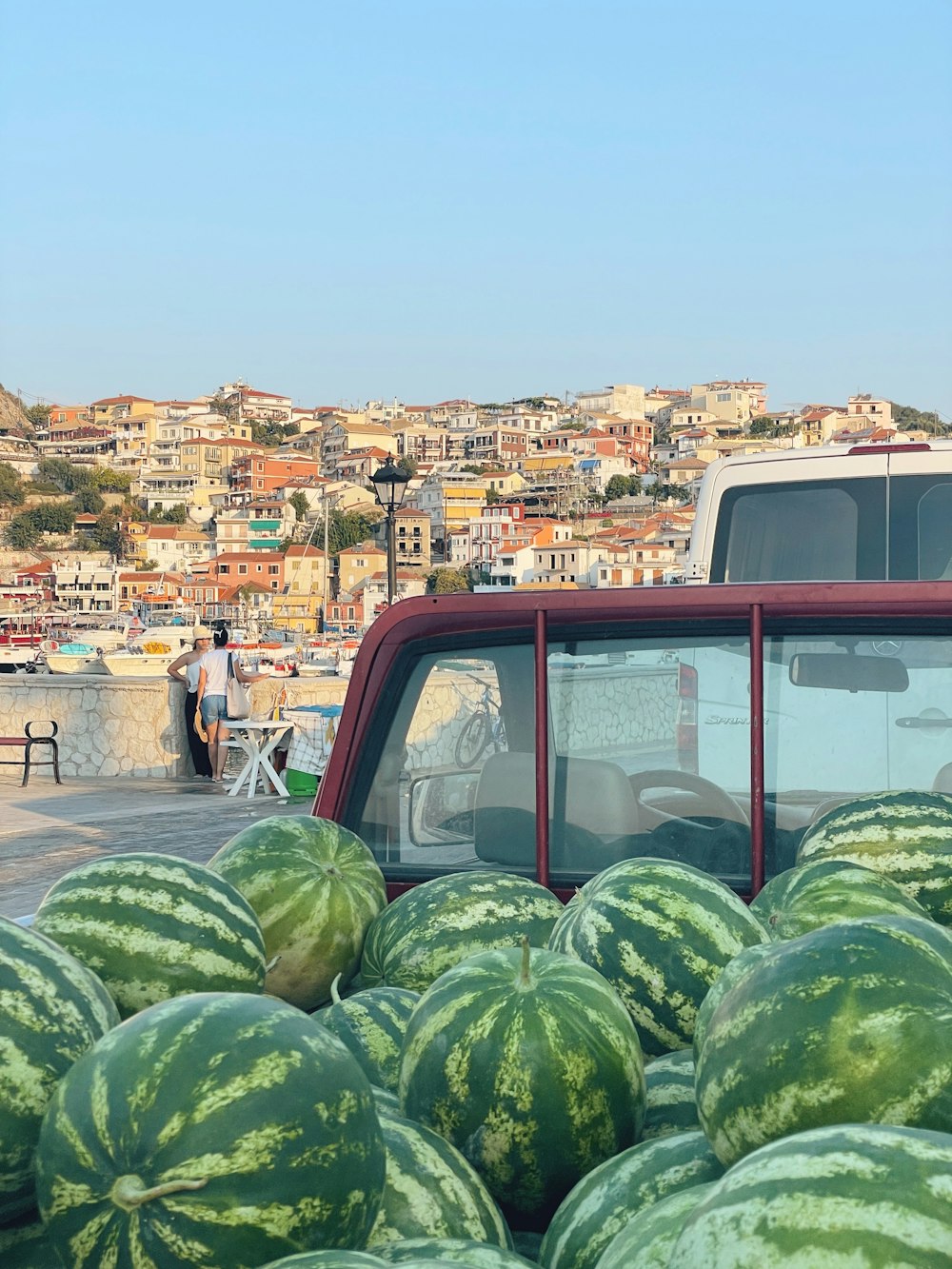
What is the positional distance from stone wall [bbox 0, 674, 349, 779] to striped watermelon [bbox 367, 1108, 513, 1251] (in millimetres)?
14848

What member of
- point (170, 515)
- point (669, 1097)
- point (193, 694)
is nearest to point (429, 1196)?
→ point (669, 1097)

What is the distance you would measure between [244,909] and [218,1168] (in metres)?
0.83

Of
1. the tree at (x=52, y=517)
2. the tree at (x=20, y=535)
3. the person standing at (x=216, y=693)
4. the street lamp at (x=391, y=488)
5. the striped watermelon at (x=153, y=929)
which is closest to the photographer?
the striped watermelon at (x=153, y=929)

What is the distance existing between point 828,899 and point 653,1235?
0.86 m

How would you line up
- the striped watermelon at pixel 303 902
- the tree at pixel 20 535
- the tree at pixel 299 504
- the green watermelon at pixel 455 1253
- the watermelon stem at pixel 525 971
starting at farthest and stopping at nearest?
the tree at pixel 299 504 < the tree at pixel 20 535 < the striped watermelon at pixel 303 902 < the watermelon stem at pixel 525 971 < the green watermelon at pixel 455 1253

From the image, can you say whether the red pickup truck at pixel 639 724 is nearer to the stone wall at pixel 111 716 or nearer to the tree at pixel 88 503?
the stone wall at pixel 111 716

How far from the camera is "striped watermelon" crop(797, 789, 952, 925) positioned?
2.31 m

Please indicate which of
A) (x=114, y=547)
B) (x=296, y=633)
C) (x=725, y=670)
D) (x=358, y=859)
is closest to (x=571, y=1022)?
(x=358, y=859)

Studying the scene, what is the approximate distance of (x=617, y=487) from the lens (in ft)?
623

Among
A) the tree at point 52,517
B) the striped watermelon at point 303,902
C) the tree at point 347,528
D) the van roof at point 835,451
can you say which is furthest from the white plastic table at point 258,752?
the tree at point 52,517

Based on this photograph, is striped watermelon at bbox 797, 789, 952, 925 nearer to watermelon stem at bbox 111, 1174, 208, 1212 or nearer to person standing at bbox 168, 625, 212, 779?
watermelon stem at bbox 111, 1174, 208, 1212

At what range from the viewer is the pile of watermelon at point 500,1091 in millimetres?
1237

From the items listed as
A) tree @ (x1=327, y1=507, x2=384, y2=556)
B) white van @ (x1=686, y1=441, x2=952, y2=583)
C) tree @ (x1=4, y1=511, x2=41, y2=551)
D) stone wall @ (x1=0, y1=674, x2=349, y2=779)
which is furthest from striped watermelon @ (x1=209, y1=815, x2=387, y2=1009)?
tree @ (x1=4, y1=511, x2=41, y2=551)

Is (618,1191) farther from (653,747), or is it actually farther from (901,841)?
(653,747)
